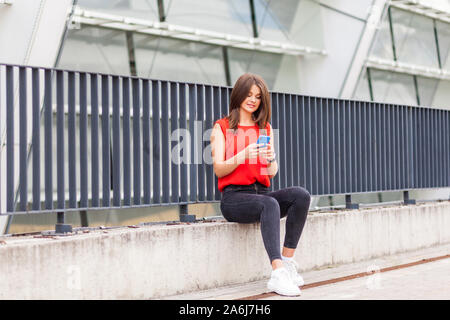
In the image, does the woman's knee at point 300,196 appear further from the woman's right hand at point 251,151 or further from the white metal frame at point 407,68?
the white metal frame at point 407,68

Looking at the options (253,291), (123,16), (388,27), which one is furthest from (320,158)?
(388,27)

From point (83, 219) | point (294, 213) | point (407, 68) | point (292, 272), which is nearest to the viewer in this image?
point (292, 272)

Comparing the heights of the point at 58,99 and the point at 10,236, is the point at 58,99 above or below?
above

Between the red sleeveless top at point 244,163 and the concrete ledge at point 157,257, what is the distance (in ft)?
1.24

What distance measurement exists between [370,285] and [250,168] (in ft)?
4.10

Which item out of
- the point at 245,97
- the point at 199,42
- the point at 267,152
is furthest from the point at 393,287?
the point at 199,42

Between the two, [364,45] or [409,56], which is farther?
[409,56]

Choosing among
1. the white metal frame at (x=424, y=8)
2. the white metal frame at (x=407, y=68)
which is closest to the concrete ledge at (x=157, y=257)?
the white metal frame at (x=407, y=68)

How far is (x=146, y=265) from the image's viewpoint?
198 inches

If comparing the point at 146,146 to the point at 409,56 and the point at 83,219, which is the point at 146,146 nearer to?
the point at 83,219

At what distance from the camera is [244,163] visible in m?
5.46

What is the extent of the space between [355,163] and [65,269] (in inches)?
152

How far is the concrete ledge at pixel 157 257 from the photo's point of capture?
4.41 metres
